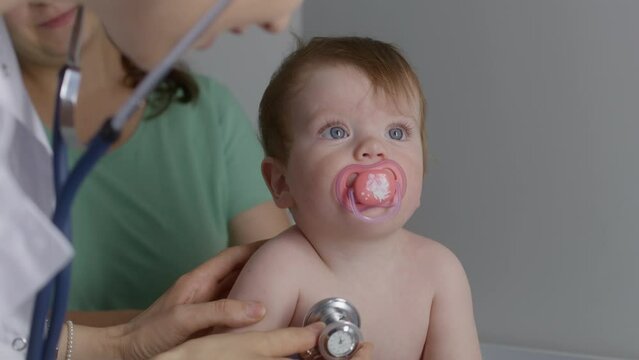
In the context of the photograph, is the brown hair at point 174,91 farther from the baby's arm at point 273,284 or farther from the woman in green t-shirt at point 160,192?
the baby's arm at point 273,284

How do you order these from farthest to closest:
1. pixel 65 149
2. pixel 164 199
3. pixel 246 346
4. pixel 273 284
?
pixel 164 199 → pixel 273 284 → pixel 246 346 → pixel 65 149

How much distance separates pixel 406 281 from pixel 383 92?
0.75ft

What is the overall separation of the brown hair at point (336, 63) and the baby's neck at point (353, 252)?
0.12m

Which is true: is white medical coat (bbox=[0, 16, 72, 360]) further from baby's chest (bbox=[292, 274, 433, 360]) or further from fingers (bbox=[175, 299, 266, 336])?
baby's chest (bbox=[292, 274, 433, 360])

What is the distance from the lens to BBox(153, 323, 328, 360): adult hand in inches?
38.0

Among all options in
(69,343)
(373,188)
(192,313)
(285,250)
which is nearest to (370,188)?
(373,188)

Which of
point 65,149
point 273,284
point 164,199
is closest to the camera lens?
point 65,149

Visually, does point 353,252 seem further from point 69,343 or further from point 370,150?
point 69,343

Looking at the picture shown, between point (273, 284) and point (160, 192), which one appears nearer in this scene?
point (273, 284)

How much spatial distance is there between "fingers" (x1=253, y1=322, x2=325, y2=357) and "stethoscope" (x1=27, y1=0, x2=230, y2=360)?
0.29 metres

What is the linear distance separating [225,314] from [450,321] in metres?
0.28

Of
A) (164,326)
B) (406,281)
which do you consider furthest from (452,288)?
(164,326)

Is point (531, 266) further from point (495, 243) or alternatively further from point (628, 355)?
point (628, 355)

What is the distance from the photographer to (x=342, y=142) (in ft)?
3.59
